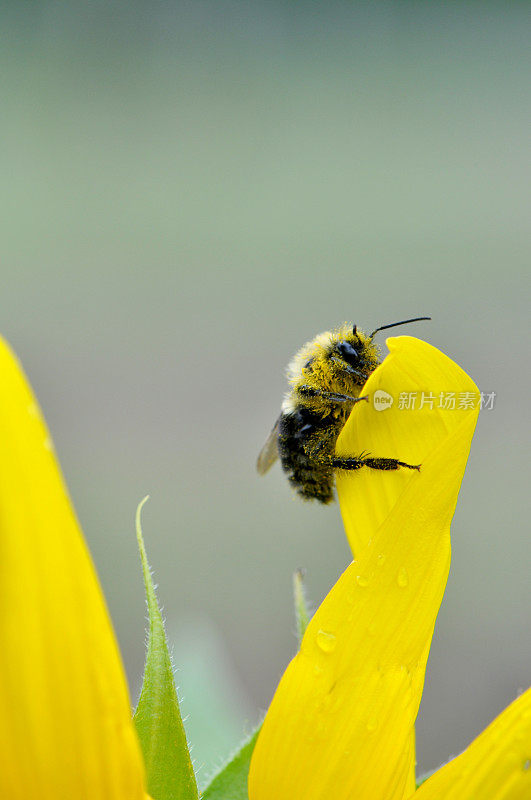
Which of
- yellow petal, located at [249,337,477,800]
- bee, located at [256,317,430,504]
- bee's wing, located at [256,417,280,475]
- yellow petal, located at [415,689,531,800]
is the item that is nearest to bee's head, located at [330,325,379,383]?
bee, located at [256,317,430,504]

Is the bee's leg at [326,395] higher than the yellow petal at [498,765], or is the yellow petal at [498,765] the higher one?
the bee's leg at [326,395]

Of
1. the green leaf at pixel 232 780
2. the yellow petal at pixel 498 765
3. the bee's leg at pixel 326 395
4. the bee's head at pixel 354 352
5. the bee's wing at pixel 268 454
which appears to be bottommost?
the green leaf at pixel 232 780

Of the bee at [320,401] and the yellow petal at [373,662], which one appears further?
the bee at [320,401]

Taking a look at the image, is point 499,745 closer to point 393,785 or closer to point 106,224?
point 393,785

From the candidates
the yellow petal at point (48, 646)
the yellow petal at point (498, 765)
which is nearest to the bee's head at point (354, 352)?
the yellow petal at point (498, 765)

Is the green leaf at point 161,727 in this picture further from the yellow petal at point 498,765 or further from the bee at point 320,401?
the bee at point 320,401

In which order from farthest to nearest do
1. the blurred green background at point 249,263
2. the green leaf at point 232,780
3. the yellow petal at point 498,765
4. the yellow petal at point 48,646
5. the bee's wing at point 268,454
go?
the blurred green background at point 249,263 < the bee's wing at point 268,454 < the green leaf at point 232,780 < the yellow petal at point 498,765 < the yellow petal at point 48,646

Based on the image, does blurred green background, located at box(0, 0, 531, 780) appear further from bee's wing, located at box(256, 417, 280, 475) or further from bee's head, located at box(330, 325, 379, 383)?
bee's head, located at box(330, 325, 379, 383)

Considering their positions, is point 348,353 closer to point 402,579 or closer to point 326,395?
point 326,395
